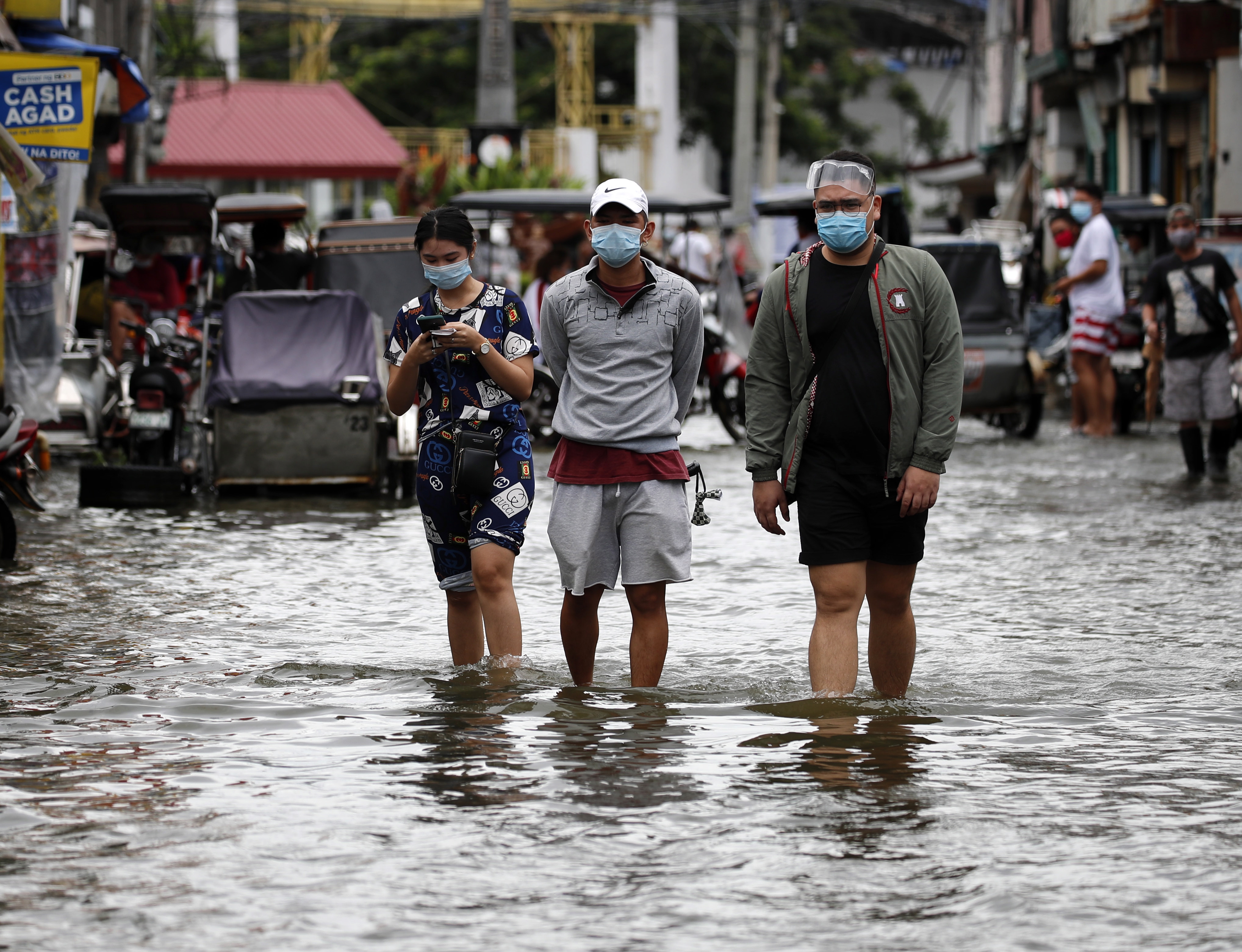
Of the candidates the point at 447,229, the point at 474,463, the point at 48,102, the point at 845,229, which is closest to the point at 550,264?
the point at 48,102

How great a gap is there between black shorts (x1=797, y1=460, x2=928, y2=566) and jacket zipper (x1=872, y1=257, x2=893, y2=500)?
0.18ft

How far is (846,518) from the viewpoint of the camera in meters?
5.88

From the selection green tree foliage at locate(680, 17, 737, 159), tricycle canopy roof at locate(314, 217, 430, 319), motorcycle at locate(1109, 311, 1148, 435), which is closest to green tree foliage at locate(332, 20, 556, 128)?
green tree foliage at locate(680, 17, 737, 159)

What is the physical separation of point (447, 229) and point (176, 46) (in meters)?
26.8

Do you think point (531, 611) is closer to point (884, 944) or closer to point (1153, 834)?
point (1153, 834)

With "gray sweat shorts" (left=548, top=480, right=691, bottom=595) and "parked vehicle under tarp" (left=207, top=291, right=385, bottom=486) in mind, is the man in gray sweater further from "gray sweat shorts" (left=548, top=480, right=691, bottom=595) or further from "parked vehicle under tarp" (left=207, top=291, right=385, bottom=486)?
"parked vehicle under tarp" (left=207, top=291, right=385, bottom=486)

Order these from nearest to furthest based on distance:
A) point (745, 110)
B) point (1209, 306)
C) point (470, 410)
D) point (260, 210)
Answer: point (470, 410), point (1209, 306), point (260, 210), point (745, 110)

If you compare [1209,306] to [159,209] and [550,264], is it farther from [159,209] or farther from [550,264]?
[159,209]

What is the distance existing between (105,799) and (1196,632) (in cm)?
445

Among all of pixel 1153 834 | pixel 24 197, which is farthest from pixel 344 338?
pixel 1153 834

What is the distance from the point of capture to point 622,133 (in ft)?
161

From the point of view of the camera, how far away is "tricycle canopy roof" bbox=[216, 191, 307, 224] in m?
15.6

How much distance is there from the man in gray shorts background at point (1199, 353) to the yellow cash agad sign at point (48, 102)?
7.24 meters

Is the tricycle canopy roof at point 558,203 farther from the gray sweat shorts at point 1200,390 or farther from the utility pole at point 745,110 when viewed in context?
the utility pole at point 745,110
